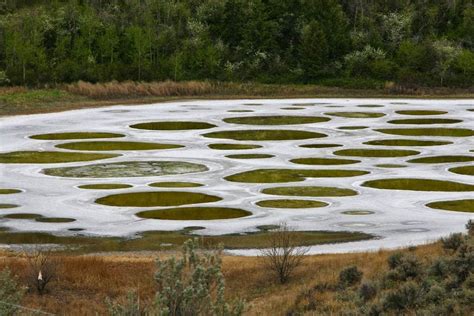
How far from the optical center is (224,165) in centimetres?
4541

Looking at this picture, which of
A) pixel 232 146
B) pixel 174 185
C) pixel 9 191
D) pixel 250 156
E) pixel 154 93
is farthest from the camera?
pixel 154 93

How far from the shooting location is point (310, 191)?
3841 centimetres

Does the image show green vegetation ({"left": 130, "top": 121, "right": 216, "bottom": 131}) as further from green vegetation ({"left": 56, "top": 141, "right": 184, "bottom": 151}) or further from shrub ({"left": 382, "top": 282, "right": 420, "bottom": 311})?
shrub ({"left": 382, "top": 282, "right": 420, "bottom": 311})

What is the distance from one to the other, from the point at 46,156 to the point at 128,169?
6.21m

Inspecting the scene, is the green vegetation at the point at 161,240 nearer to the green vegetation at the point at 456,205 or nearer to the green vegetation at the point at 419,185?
the green vegetation at the point at 456,205

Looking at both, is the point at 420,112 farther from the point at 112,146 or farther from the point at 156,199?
A: the point at 156,199

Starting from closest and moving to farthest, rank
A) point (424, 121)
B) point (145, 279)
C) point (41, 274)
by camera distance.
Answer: point (41, 274), point (145, 279), point (424, 121)

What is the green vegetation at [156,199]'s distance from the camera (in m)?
35.8

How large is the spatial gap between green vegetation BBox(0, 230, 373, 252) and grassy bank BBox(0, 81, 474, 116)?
1617 inches

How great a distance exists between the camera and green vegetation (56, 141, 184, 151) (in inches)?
2052

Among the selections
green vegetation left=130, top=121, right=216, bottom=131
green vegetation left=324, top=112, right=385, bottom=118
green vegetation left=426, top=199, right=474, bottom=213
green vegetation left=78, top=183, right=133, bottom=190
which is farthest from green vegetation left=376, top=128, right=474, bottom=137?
green vegetation left=78, top=183, right=133, bottom=190

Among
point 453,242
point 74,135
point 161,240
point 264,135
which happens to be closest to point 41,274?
point 161,240

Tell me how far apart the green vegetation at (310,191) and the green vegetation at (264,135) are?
17980 mm

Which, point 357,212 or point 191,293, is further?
point 357,212
